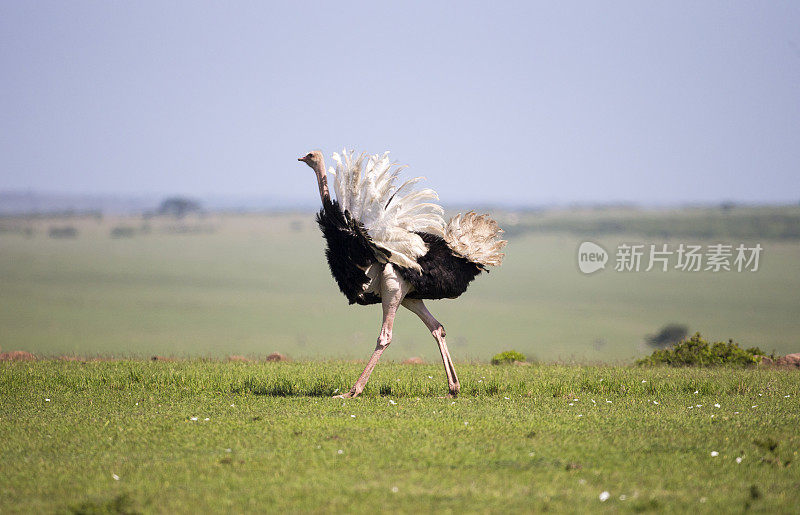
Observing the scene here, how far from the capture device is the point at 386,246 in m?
11.2

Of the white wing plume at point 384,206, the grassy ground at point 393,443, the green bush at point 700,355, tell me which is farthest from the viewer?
the green bush at point 700,355

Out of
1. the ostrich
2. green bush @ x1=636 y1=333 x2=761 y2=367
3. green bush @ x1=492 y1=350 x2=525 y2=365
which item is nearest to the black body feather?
the ostrich

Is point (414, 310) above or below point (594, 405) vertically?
above

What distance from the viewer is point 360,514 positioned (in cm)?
639

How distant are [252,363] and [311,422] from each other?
691cm

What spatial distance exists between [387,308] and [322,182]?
2.09 m

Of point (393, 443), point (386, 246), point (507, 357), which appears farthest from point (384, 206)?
point (507, 357)

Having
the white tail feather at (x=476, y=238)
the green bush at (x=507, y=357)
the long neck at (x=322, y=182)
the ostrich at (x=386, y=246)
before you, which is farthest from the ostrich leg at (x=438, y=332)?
the green bush at (x=507, y=357)

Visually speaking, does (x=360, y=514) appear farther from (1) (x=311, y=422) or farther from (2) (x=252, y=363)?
(2) (x=252, y=363)

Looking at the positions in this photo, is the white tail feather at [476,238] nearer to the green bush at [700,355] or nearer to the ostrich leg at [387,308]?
the ostrich leg at [387,308]

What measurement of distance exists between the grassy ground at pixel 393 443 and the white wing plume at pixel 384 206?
213cm

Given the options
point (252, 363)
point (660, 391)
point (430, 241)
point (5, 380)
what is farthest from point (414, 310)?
point (5, 380)

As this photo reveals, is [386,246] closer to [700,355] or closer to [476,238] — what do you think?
[476,238]

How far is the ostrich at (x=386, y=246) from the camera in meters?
11.3
